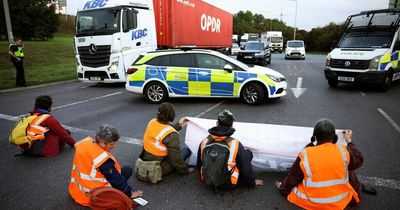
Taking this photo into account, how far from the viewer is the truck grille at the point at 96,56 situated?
1084 centimetres

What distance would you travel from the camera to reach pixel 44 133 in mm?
4367

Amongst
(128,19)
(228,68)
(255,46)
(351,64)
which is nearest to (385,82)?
(351,64)

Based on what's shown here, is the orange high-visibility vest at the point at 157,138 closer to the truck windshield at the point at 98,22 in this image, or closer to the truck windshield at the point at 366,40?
the truck windshield at the point at 98,22

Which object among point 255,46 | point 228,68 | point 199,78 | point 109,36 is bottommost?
point 199,78

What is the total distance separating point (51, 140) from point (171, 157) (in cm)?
215

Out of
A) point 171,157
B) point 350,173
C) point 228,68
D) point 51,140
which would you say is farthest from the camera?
point 228,68

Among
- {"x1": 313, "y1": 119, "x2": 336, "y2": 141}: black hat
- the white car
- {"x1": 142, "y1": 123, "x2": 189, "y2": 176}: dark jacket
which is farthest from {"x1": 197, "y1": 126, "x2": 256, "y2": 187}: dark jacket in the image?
the white car

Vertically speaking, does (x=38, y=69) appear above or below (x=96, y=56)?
below

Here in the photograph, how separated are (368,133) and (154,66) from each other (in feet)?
18.1

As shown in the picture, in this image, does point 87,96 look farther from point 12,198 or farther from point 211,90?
point 12,198

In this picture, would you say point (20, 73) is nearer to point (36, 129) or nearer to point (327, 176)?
point (36, 129)

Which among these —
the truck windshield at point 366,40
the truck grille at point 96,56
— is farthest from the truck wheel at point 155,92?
the truck windshield at point 366,40

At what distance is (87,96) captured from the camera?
9.88 m

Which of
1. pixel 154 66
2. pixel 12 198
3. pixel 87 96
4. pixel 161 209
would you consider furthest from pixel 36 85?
pixel 161 209
